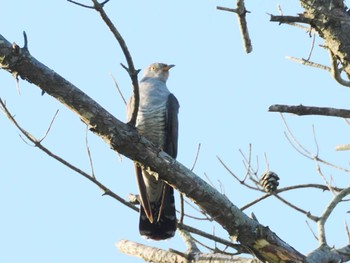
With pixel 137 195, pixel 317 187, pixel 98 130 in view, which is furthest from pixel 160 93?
pixel 98 130

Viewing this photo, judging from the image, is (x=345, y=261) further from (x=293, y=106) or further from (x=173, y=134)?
(x=173, y=134)

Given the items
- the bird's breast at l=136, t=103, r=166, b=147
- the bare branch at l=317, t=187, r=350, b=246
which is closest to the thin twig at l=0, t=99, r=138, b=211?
the bare branch at l=317, t=187, r=350, b=246

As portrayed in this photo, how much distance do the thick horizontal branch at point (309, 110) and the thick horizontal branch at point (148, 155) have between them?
2.61 ft

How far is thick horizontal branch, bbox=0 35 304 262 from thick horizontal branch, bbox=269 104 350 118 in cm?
79

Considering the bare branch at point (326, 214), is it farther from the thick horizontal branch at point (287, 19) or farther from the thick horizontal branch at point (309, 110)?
the thick horizontal branch at point (287, 19)

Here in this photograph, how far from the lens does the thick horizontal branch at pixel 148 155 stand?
3.78m

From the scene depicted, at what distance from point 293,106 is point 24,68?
146cm

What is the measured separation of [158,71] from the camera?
24.3 feet

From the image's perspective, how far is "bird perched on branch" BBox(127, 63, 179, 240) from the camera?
5.38m

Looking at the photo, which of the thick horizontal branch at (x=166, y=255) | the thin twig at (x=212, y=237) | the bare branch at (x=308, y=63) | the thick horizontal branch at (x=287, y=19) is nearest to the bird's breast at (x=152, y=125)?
the thick horizontal branch at (x=166, y=255)

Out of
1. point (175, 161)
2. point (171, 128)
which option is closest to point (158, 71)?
point (171, 128)

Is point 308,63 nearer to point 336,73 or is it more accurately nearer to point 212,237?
point 336,73

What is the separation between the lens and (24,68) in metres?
3.76

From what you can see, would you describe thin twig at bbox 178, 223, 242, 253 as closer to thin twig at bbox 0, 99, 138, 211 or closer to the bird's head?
thin twig at bbox 0, 99, 138, 211
